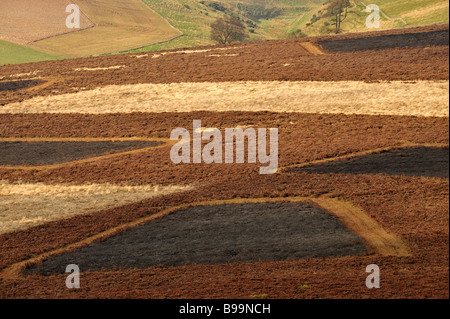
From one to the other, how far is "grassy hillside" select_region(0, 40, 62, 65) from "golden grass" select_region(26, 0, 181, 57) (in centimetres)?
120

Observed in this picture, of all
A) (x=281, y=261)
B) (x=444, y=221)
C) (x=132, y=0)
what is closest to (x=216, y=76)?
(x=281, y=261)

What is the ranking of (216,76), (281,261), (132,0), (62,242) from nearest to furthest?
1. (281,261)
2. (62,242)
3. (216,76)
4. (132,0)

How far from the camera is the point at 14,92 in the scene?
166 feet

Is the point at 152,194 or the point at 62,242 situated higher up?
the point at 152,194

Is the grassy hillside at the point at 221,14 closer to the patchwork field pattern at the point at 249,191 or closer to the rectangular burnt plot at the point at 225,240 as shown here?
the patchwork field pattern at the point at 249,191

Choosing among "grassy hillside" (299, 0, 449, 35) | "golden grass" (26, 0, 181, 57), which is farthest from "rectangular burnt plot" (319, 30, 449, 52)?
"golden grass" (26, 0, 181, 57)

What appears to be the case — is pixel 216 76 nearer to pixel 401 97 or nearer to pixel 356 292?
pixel 401 97

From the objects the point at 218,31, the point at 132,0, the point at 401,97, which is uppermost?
the point at 132,0

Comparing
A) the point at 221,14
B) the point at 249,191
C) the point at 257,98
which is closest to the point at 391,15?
the point at 257,98

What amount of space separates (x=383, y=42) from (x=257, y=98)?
38.5ft

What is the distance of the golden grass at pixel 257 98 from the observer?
81.3 ft

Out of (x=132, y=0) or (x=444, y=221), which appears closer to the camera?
(x=444, y=221)

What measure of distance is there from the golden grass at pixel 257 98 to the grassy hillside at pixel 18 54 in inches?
921

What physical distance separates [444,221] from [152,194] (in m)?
17.4
